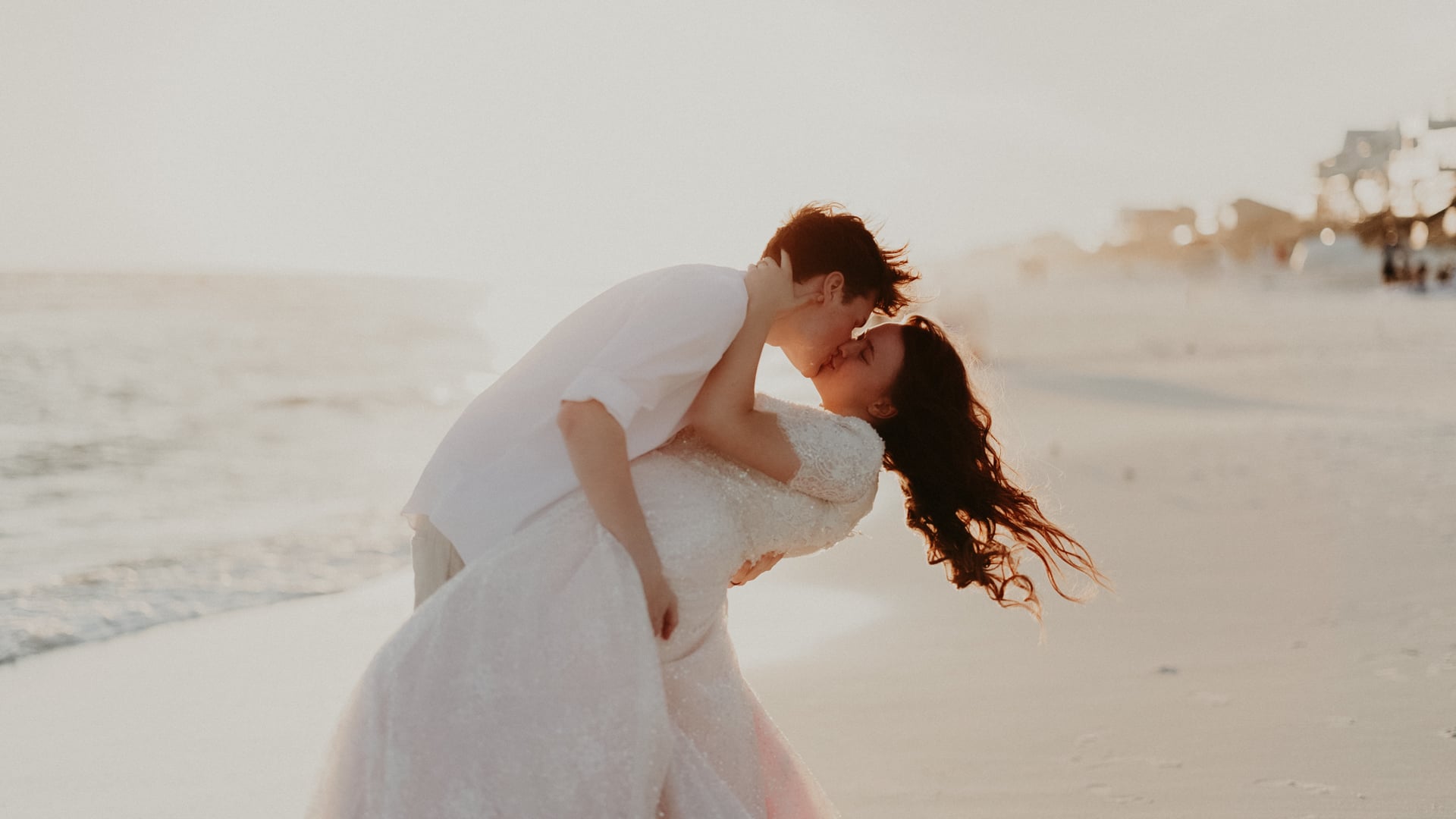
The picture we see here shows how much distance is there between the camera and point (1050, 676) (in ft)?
19.0

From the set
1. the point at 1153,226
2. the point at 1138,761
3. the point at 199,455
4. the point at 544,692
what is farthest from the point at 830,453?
the point at 1153,226

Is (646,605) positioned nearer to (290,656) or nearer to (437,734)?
(437,734)

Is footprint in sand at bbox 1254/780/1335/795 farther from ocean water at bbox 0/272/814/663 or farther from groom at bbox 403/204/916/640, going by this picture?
ocean water at bbox 0/272/814/663

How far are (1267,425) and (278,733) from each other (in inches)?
507

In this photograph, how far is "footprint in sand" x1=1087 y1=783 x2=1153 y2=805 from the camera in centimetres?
425

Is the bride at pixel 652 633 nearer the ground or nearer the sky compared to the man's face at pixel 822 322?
nearer the ground

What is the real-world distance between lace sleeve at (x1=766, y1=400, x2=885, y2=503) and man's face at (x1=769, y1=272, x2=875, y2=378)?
141mm

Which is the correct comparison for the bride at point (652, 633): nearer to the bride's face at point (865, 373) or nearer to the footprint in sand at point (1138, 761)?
the bride's face at point (865, 373)

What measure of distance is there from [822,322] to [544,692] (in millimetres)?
1040

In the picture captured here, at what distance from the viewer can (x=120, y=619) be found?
7656 millimetres

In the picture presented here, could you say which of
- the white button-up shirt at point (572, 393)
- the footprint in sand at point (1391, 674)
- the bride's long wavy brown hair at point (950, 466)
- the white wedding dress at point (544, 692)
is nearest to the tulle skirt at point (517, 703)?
the white wedding dress at point (544, 692)

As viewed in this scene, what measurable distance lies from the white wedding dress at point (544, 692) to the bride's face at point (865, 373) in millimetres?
578

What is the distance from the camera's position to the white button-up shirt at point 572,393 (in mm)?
2484

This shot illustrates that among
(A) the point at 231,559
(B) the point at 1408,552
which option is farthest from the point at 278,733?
(B) the point at 1408,552
